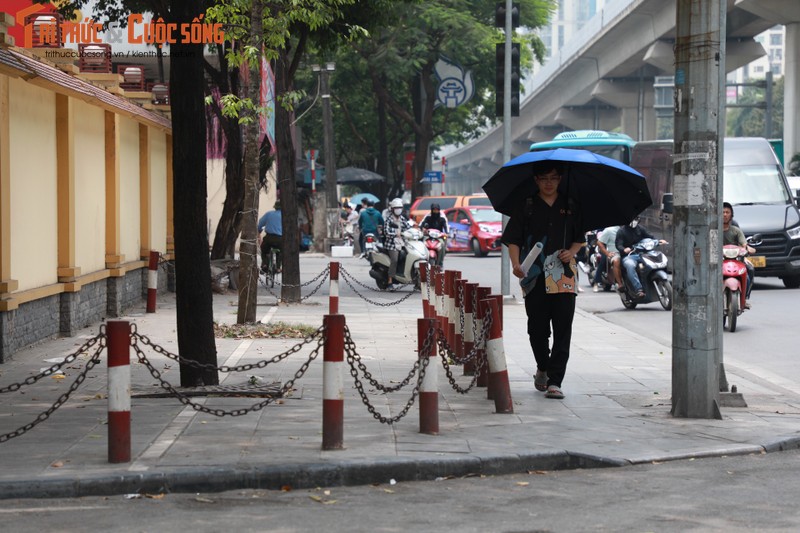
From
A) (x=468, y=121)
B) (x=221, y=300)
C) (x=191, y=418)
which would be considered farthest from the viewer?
(x=468, y=121)

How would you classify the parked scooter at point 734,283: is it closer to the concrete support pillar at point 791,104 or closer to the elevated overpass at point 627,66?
the elevated overpass at point 627,66

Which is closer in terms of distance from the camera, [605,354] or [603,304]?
[605,354]

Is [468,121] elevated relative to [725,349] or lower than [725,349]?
elevated

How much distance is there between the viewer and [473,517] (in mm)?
6375

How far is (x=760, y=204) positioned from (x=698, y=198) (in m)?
16.9

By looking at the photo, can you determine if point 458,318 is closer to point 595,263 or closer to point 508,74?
point 508,74

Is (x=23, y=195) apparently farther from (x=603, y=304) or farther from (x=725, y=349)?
(x=603, y=304)

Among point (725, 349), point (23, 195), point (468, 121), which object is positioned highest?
point (468, 121)

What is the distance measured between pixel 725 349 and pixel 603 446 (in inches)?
292

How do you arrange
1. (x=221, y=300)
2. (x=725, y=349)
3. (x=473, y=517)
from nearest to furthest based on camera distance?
(x=473, y=517)
(x=725, y=349)
(x=221, y=300)

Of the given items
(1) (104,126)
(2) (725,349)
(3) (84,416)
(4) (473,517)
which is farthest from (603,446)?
(1) (104,126)

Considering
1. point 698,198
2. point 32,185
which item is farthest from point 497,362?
point 32,185

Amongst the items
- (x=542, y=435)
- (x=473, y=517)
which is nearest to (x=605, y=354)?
(x=542, y=435)

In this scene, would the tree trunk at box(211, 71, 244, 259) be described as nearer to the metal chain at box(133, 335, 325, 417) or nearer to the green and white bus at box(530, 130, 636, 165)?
the metal chain at box(133, 335, 325, 417)
